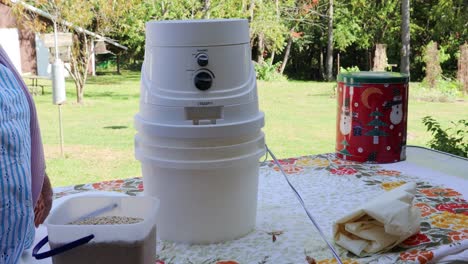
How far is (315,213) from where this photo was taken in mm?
1227

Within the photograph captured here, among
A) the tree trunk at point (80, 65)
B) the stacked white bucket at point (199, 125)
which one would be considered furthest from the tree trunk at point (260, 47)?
the stacked white bucket at point (199, 125)

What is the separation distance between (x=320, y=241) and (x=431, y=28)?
12.1 m

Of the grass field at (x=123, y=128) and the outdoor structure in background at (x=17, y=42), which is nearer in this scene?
the grass field at (x=123, y=128)

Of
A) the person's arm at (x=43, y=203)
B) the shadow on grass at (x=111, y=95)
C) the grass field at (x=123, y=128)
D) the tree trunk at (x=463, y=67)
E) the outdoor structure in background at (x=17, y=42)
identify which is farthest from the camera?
the outdoor structure in background at (x=17, y=42)

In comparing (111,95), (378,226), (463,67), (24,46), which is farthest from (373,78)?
(24,46)

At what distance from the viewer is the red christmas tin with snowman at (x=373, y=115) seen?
59.4 inches

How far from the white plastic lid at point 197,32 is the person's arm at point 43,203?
1.09ft

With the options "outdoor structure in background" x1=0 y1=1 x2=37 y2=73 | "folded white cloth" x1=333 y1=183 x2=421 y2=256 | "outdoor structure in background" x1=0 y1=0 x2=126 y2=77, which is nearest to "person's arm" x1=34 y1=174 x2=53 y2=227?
"folded white cloth" x1=333 y1=183 x2=421 y2=256

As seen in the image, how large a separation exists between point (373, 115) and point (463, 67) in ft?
25.3

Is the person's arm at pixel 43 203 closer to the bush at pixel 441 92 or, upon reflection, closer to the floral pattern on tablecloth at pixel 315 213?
the floral pattern on tablecloth at pixel 315 213

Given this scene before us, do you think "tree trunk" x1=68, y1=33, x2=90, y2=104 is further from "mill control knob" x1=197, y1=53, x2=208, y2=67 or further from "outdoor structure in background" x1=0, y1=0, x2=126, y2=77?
"mill control knob" x1=197, y1=53, x2=208, y2=67

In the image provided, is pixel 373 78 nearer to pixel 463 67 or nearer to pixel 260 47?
pixel 463 67

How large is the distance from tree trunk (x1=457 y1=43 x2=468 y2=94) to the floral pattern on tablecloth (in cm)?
731

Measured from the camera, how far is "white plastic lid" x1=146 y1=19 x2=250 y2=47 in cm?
97
